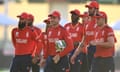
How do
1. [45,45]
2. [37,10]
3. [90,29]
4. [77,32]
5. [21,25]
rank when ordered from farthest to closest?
[37,10]
[77,32]
[21,25]
[90,29]
[45,45]

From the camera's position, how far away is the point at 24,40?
12.5m

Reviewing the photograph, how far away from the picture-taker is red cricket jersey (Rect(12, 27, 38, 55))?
12.5 meters

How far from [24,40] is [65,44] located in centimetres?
187

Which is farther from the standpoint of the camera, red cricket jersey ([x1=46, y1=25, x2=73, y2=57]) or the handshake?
red cricket jersey ([x1=46, y1=25, x2=73, y2=57])

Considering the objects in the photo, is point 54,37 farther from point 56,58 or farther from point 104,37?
point 104,37

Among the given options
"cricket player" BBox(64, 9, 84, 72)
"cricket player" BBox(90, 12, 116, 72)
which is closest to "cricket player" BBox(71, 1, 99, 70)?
"cricket player" BBox(64, 9, 84, 72)

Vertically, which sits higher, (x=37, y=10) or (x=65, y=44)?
(x=65, y=44)

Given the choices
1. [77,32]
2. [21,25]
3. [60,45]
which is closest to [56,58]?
[60,45]

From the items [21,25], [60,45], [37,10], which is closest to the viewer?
[60,45]

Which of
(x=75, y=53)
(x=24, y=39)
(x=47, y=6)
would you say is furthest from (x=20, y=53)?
(x=47, y=6)

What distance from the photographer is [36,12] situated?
2888 centimetres

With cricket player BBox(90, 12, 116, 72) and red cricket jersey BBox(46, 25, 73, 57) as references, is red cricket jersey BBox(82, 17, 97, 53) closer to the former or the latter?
cricket player BBox(90, 12, 116, 72)

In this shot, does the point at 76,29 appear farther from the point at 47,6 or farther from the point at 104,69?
the point at 47,6

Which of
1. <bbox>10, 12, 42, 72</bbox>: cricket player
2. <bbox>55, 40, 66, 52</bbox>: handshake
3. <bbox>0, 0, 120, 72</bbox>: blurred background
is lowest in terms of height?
<bbox>0, 0, 120, 72</bbox>: blurred background
